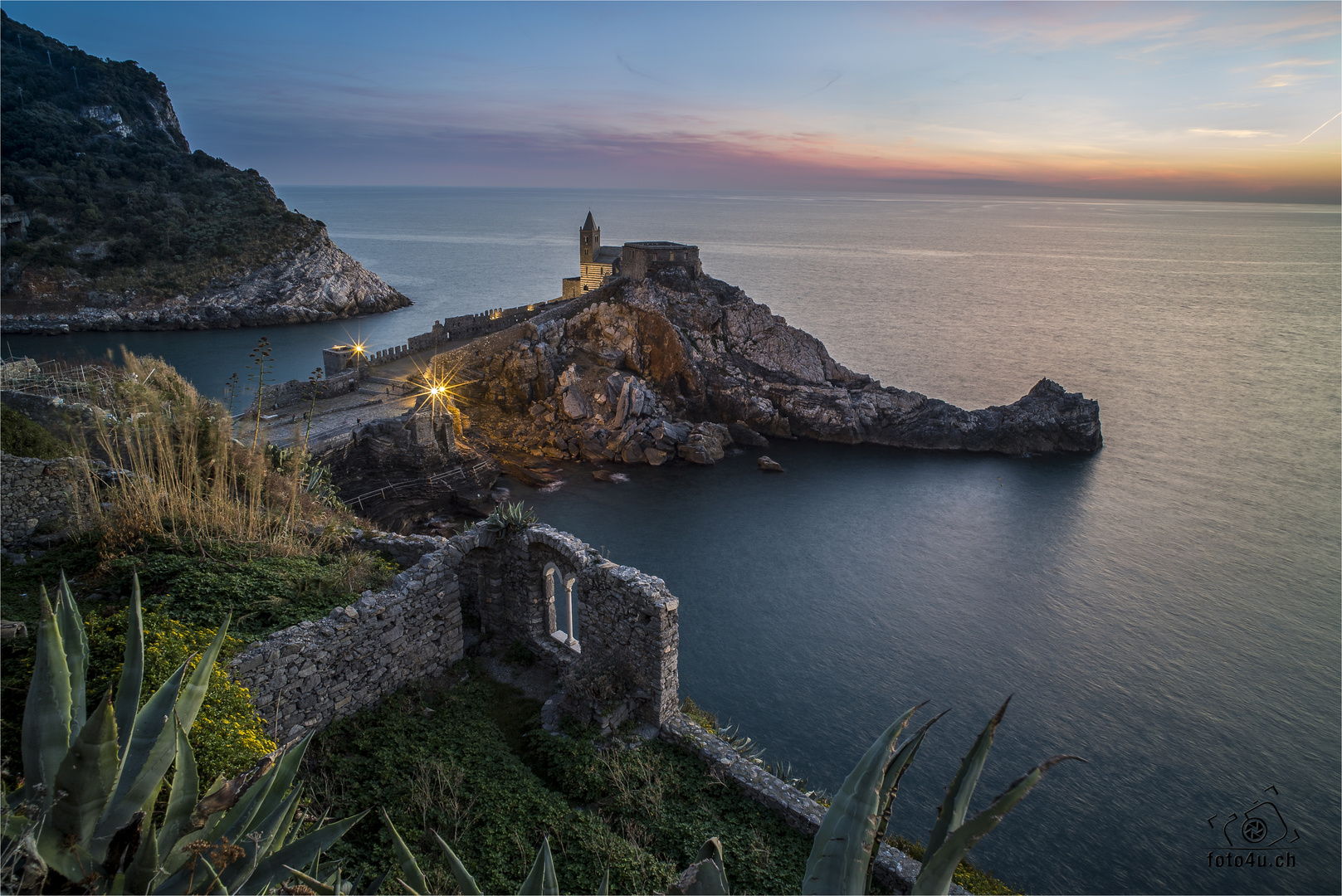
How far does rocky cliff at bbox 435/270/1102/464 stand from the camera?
30.0 meters

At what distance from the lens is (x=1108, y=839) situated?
12.2m

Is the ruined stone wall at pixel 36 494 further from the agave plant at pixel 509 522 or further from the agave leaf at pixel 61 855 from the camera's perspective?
the agave leaf at pixel 61 855

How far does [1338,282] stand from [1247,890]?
95.7 meters

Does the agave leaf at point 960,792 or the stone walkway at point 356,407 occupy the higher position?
the agave leaf at point 960,792

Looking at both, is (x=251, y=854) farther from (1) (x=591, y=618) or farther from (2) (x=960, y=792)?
(1) (x=591, y=618)

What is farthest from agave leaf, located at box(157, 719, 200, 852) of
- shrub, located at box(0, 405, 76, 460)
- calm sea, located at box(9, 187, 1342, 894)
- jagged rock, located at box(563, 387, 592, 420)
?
jagged rock, located at box(563, 387, 592, 420)

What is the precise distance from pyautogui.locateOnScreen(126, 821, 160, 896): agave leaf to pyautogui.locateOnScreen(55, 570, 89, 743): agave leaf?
81 centimetres

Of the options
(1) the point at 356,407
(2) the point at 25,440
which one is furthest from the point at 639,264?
(2) the point at 25,440

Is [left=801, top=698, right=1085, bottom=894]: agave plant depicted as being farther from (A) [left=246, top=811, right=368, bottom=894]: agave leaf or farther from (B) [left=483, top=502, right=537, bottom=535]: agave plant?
(B) [left=483, top=502, right=537, bottom=535]: agave plant

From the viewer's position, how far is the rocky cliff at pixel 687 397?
30000 millimetres

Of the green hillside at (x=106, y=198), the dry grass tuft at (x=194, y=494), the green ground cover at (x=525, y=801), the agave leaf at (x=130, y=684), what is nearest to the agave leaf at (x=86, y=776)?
the agave leaf at (x=130, y=684)

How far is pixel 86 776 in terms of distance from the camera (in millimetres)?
2625

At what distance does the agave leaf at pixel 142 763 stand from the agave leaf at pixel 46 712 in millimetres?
249

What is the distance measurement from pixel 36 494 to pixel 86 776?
8.70 meters
